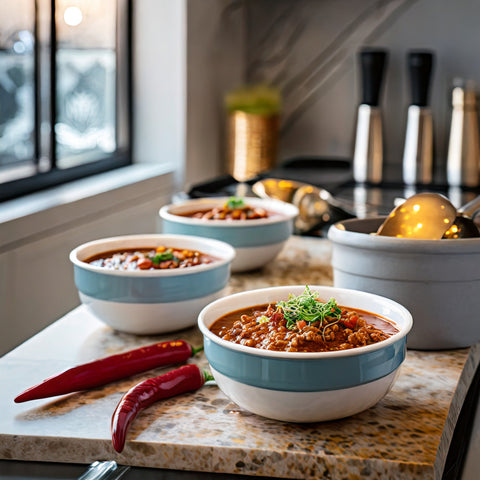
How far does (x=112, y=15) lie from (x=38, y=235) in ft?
3.70

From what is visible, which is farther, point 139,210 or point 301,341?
point 139,210

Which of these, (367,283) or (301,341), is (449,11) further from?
(301,341)

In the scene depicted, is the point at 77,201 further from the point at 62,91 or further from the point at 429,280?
the point at 429,280

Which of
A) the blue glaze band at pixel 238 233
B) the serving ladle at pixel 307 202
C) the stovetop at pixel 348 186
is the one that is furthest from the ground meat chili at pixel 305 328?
the stovetop at pixel 348 186

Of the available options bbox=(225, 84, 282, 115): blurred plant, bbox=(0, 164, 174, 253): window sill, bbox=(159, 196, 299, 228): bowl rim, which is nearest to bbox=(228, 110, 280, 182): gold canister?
bbox=(225, 84, 282, 115): blurred plant

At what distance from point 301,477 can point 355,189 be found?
2058 millimetres

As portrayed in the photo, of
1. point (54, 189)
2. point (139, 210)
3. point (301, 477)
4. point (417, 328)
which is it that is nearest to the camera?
point (301, 477)

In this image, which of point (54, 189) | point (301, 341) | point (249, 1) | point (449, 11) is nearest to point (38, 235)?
point (54, 189)

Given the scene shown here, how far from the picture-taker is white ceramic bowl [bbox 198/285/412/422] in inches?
29.6

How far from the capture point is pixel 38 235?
195cm

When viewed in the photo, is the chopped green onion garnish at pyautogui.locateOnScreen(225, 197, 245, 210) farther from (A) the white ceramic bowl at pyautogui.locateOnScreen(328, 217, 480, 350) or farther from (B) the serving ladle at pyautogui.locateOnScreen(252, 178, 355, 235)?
(A) the white ceramic bowl at pyautogui.locateOnScreen(328, 217, 480, 350)

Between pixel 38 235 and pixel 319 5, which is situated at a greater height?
pixel 319 5

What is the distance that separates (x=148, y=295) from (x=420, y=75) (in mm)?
2108

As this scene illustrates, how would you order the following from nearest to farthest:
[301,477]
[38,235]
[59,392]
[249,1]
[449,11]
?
[301,477] < [59,392] < [38,235] < [449,11] < [249,1]
